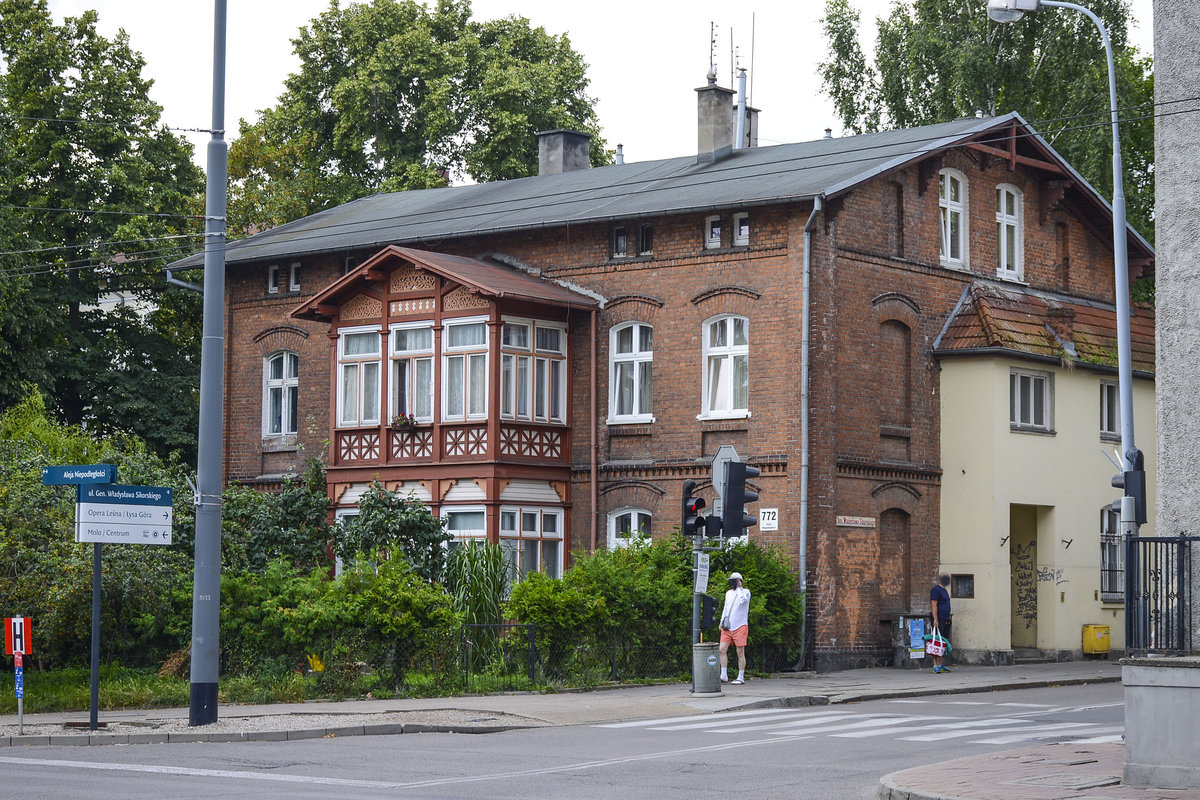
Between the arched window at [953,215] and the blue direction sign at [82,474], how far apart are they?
18.7m

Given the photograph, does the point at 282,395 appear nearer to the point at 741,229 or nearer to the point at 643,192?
the point at 643,192

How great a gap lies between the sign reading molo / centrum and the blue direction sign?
4.9 inches

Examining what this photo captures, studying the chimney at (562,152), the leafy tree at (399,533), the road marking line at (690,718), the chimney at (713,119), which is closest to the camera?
the road marking line at (690,718)

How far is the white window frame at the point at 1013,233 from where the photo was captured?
34.2 metres

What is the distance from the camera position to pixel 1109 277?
36.8 m

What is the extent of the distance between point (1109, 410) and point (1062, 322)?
87.2 inches

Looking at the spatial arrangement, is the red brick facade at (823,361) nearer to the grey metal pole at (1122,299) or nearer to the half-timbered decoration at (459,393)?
the half-timbered decoration at (459,393)

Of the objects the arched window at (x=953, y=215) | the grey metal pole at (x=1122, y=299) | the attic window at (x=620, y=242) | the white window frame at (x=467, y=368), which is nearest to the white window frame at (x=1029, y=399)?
the arched window at (x=953, y=215)

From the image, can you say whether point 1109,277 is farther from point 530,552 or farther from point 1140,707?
point 1140,707

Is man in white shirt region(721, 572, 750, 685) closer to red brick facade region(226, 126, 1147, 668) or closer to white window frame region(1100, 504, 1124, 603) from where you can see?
red brick facade region(226, 126, 1147, 668)

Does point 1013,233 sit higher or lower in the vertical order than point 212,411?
higher

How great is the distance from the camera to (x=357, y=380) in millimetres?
33906

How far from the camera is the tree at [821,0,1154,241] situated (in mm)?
42250

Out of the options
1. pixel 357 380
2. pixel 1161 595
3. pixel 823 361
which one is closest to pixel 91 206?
pixel 357 380
